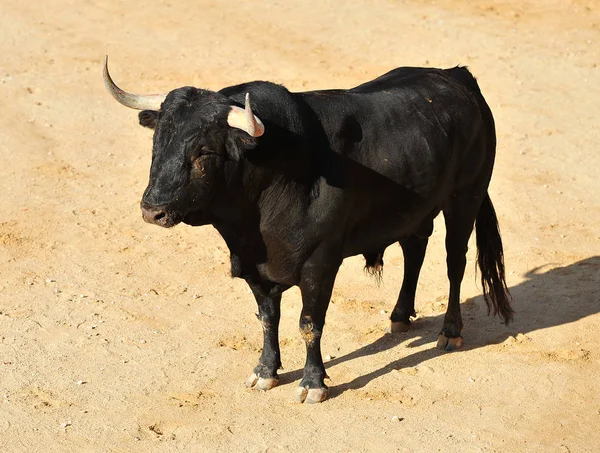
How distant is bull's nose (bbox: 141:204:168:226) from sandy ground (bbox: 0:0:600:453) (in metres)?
1.56

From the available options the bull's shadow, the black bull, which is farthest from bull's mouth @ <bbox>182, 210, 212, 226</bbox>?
the bull's shadow

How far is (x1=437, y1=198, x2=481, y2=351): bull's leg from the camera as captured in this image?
898 cm

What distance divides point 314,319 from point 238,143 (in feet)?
5.11

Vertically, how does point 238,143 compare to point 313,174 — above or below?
above

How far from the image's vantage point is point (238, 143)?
7223 millimetres

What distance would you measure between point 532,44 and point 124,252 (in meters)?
8.97

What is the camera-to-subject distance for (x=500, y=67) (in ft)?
52.0

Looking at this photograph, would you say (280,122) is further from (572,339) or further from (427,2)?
(427,2)

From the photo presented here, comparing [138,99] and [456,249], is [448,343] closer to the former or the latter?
[456,249]

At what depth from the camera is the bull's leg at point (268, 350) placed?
8195 millimetres

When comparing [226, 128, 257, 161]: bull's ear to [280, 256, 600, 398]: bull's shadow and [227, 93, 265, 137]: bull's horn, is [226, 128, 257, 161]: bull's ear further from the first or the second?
[280, 256, 600, 398]: bull's shadow

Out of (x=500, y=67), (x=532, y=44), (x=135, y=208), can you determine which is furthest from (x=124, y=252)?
(x=532, y=44)

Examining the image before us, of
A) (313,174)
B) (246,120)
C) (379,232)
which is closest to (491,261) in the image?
(379,232)

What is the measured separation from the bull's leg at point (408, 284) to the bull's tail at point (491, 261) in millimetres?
579
